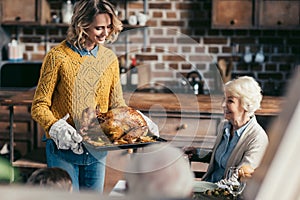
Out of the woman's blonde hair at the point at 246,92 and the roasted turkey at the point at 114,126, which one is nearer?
the roasted turkey at the point at 114,126

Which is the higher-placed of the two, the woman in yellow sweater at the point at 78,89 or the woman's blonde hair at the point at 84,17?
the woman's blonde hair at the point at 84,17

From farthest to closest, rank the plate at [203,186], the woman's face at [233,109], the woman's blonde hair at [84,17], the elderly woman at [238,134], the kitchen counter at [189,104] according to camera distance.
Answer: the kitchen counter at [189,104] < the woman's face at [233,109] < the elderly woman at [238,134] < the woman's blonde hair at [84,17] < the plate at [203,186]

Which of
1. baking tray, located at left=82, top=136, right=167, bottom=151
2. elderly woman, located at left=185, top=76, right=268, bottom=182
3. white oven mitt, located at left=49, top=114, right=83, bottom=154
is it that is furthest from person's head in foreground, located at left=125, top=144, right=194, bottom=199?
elderly woman, located at left=185, top=76, right=268, bottom=182

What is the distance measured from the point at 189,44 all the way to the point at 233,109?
244 cm

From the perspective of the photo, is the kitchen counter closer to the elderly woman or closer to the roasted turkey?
the elderly woman

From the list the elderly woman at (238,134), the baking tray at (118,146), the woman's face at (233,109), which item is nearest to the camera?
the baking tray at (118,146)

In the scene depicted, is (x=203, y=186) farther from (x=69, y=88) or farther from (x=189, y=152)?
(x=69, y=88)

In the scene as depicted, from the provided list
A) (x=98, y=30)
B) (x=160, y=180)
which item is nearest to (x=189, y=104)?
(x=98, y=30)

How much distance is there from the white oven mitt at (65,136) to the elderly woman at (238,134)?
0.55 meters

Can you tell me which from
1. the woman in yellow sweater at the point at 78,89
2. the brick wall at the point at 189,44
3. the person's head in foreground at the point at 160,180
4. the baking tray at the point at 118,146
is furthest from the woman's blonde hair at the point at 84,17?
the brick wall at the point at 189,44

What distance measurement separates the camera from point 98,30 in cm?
256

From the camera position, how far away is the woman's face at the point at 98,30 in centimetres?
254

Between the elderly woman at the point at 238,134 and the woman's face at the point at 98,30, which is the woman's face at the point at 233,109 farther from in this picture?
the woman's face at the point at 98,30

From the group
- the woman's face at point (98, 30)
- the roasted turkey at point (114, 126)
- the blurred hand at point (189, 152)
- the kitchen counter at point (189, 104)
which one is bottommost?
the blurred hand at point (189, 152)
